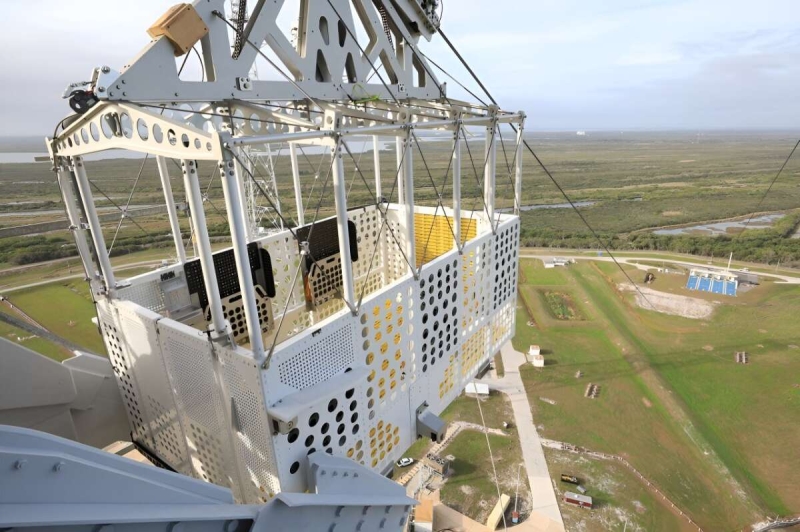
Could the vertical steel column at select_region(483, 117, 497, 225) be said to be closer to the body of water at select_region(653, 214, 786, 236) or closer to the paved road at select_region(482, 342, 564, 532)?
the paved road at select_region(482, 342, 564, 532)

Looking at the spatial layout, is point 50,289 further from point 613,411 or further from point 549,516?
point 613,411

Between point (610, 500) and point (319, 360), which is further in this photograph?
point (610, 500)

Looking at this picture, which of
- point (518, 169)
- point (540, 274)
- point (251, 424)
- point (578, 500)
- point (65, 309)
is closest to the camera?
point (251, 424)

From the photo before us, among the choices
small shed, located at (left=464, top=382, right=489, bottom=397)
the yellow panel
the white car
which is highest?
the yellow panel

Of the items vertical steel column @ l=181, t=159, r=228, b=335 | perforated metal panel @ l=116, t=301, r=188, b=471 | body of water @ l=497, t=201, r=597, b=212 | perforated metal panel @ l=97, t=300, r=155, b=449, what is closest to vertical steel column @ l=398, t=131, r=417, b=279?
vertical steel column @ l=181, t=159, r=228, b=335

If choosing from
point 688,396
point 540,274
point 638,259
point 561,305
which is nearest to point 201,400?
point 688,396

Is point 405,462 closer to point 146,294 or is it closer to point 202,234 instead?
point 146,294

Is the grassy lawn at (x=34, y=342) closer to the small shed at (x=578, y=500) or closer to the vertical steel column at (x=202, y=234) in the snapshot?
the vertical steel column at (x=202, y=234)
